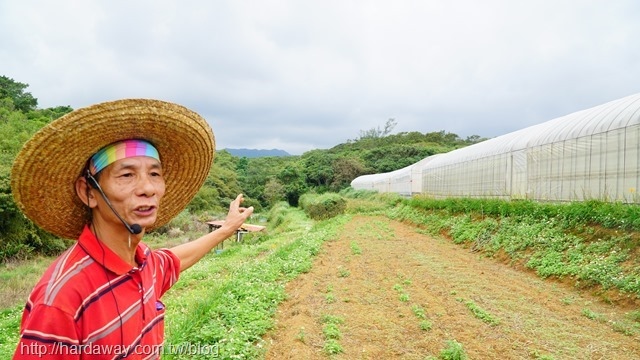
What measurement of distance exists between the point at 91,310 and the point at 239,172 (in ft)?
213

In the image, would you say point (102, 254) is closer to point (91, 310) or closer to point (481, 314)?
point (91, 310)

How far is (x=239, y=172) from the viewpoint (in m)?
65.0

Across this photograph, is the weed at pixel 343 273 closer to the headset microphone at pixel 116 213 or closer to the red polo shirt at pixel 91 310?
the red polo shirt at pixel 91 310

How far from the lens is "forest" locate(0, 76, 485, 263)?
1838 cm

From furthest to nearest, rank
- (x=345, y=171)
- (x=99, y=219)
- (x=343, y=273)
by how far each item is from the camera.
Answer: (x=345, y=171), (x=343, y=273), (x=99, y=219)

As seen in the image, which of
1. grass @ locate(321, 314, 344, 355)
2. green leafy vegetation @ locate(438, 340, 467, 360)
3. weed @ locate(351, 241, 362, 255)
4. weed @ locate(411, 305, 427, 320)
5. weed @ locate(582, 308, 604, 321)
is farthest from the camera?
weed @ locate(351, 241, 362, 255)

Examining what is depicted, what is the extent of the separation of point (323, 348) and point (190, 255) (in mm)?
2465

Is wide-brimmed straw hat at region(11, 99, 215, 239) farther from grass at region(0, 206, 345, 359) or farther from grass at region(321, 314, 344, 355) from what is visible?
grass at region(321, 314, 344, 355)

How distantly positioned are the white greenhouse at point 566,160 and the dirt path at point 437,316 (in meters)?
3.20

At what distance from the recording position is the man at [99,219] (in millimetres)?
Answer: 1217

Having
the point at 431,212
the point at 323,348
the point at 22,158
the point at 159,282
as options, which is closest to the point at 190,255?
the point at 159,282

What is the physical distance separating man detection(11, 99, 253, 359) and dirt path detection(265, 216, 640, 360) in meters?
2.73

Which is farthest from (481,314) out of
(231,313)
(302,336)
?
(231,313)

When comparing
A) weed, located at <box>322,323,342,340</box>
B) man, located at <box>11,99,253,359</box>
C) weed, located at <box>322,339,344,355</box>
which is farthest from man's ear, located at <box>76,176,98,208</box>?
weed, located at <box>322,323,342,340</box>
